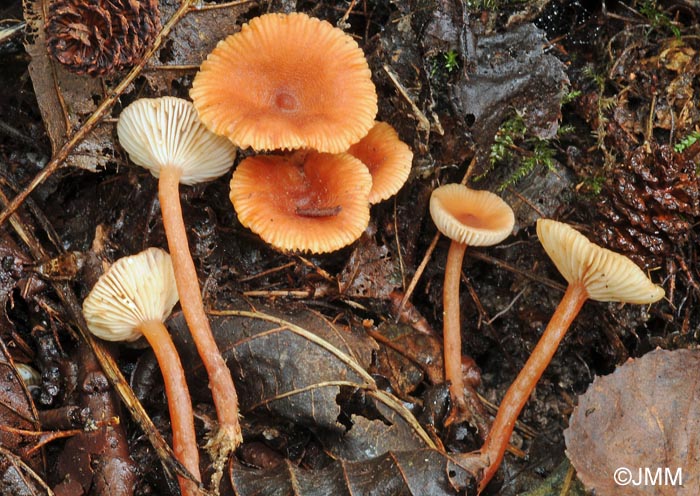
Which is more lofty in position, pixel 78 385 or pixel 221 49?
pixel 221 49

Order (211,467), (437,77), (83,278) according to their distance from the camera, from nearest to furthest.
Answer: (211,467), (83,278), (437,77)

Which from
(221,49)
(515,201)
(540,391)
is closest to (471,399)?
(540,391)

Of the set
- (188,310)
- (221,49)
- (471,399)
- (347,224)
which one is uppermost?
(221,49)

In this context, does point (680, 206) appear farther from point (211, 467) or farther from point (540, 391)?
point (211, 467)

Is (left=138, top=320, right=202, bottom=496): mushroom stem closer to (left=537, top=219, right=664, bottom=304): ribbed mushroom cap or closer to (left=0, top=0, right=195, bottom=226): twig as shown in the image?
(left=0, top=0, right=195, bottom=226): twig

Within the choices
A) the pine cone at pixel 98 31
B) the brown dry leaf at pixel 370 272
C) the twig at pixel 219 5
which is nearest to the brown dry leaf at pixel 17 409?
the pine cone at pixel 98 31

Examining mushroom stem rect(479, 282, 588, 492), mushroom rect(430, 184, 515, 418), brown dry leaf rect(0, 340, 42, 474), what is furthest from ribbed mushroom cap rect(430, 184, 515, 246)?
brown dry leaf rect(0, 340, 42, 474)

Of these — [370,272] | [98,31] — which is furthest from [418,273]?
[98,31]
